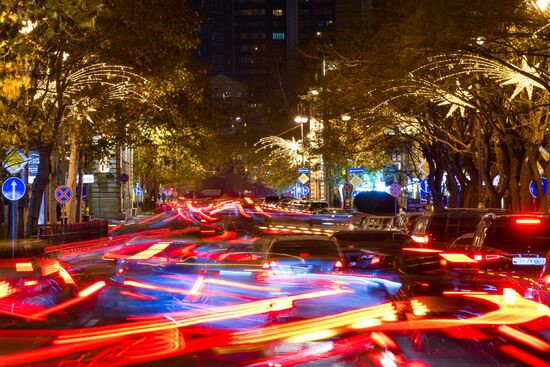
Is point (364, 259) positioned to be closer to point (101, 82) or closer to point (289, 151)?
point (101, 82)

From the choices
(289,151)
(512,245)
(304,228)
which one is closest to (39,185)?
(304,228)

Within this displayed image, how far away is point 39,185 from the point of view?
3119cm

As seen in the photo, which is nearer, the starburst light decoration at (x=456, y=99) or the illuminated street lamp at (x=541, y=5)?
the illuminated street lamp at (x=541, y=5)

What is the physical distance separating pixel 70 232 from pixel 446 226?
22.2 metres

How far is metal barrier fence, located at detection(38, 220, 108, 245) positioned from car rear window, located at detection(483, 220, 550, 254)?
24.2 m

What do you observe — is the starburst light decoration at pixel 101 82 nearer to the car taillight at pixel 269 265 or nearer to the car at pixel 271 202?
the car taillight at pixel 269 265

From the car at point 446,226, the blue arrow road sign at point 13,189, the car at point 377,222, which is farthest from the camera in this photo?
the car at point 377,222

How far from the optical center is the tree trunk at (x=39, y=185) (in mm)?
30406

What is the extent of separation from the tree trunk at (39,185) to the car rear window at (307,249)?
1707 centimetres

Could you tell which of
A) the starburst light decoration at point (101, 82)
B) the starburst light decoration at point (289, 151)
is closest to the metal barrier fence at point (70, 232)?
the starburst light decoration at point (101, 82)

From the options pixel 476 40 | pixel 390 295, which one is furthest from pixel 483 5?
pixel 390 295

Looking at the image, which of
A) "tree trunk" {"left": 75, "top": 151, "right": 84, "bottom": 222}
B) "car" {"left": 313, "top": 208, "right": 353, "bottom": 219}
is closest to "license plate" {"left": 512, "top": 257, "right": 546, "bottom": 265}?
"tree trunk" {"left": 75, "top": 151, "right": 84, "bottom": 222}

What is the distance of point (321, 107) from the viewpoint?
4294cm

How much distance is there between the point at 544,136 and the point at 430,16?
9.52 m
